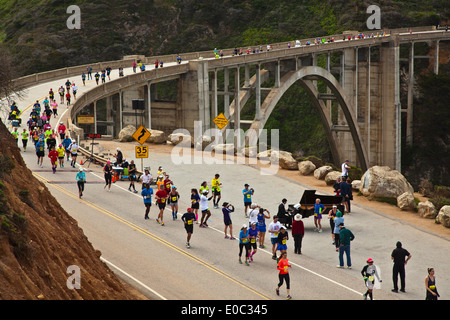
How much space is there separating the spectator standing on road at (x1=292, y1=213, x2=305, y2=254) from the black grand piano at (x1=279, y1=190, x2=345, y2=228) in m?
1.95

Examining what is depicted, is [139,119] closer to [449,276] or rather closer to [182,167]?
[182,167]

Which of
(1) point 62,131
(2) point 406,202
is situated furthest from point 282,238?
(1) point 62,131

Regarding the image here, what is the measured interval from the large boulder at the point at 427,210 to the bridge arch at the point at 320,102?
21.7 metres

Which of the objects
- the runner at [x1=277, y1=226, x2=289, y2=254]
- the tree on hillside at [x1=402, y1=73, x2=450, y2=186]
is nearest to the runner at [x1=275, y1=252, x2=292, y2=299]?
the runner at [x1=277, y1=226, x2=289, y2=254]

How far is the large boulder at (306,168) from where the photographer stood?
3584 centimetres

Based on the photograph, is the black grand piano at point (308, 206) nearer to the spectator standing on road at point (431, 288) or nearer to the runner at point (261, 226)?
the runner at point (261, 226)

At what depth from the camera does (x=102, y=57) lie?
95.5 metres

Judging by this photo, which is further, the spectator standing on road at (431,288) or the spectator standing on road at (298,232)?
the spectator standing on road at (298,232)

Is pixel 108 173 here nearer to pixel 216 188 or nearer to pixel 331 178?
pixel 216 188

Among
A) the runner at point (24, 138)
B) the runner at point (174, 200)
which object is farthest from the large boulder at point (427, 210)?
the runner at point (24, 138)

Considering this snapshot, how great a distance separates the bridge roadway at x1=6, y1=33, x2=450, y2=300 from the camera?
1920 cm

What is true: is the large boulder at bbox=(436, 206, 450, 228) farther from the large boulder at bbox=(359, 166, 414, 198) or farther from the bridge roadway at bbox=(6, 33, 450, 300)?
the large boulder at bbox=(359, 166, 414, 198)

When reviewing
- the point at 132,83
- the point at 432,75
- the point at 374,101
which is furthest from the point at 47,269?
the point at 432,75
